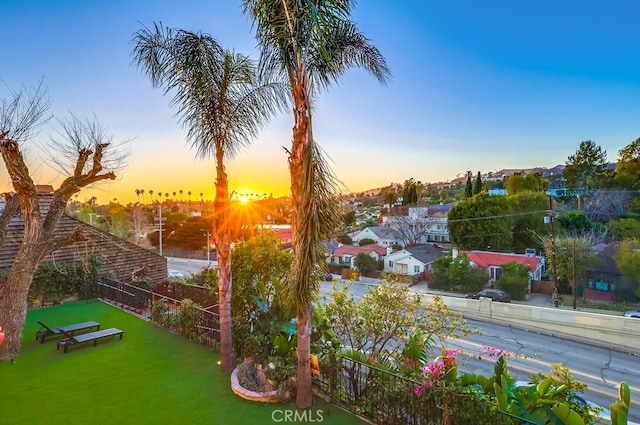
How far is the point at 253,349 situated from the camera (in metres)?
7.16

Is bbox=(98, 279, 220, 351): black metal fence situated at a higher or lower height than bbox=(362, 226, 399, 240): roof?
lower

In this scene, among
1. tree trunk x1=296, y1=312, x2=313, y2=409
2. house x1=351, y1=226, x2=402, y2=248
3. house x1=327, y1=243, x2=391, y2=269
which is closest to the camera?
tree trunk x1=296, y1=312, x2=313, y2=409

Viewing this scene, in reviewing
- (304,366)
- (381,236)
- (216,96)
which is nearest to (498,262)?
(381,236)

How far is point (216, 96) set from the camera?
7078 mm

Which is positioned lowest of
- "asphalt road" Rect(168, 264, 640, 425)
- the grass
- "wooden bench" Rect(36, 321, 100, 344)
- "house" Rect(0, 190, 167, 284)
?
"asphalt road" Rect(168, 264, 640, 425)

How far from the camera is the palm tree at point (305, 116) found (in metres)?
4.94

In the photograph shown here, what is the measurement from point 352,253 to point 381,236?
9779 millimetres

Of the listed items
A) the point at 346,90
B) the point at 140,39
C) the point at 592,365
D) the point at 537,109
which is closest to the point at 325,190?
the point at 346,90

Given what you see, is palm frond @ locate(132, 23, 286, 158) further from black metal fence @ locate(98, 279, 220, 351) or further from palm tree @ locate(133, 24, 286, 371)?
black metal fence @ locate(98, 279, 220, 351)

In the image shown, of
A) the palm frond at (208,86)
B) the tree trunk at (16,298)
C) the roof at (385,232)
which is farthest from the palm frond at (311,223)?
the roof at (385,232)

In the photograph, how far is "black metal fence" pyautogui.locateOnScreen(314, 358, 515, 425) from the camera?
14.8 ft

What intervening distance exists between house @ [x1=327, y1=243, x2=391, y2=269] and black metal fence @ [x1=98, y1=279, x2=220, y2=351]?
80.3ft

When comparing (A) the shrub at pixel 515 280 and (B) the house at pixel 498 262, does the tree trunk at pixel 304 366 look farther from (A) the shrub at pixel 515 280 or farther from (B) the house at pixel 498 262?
(B) the house at pixel 498 262

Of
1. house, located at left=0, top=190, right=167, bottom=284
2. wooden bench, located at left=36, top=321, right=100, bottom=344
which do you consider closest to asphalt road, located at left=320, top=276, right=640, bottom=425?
wooden bench, located at left=36, top=321, right=100, bottom=344
